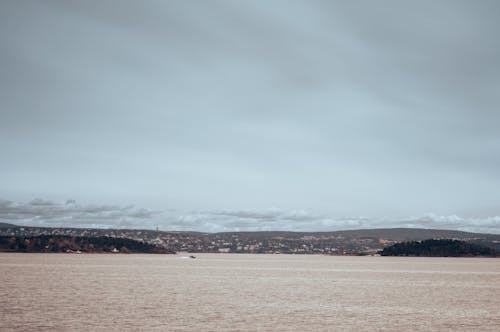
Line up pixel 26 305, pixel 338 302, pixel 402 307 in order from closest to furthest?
1. pixel 26 305
2. pixel 402 307
3. pixel 338 302

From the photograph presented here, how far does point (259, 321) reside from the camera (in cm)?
4769

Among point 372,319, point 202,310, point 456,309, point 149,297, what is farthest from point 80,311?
point 456,309

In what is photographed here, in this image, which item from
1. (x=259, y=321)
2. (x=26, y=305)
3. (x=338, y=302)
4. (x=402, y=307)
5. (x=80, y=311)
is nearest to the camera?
(x=259, y=321)

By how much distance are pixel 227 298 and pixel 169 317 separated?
940 inches

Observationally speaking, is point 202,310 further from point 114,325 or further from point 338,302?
point 338,302

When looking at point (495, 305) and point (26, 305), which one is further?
point (495, 305)

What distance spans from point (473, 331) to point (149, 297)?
43.4m

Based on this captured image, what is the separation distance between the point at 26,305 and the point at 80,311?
29.7ft

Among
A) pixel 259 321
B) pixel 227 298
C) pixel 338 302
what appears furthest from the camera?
pixel 227 298

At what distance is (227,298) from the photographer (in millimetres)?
72125

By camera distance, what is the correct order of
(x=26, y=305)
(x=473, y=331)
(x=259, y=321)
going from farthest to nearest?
(x=26, y=305) → (x=259, y=321) → (x=473, y=331)

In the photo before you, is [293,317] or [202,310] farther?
[202,310]

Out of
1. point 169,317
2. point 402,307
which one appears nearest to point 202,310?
point 169,317

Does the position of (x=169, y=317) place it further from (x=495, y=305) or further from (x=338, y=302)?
(x=495, y=305)
